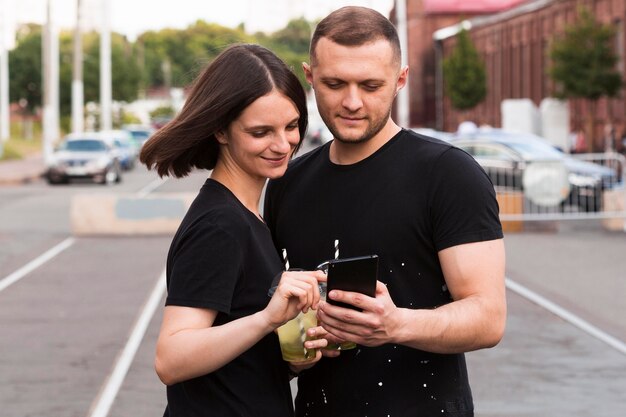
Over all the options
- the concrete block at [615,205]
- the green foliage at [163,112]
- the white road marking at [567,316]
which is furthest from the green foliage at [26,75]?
the white road marking at [567,316]

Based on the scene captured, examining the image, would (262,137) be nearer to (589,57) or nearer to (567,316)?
Result: (567,316)

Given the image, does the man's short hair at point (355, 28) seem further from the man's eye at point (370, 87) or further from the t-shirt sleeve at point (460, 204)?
the t-shirt sleeve at point (460, 204)

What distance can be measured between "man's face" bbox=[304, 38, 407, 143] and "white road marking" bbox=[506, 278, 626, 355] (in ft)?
24.4

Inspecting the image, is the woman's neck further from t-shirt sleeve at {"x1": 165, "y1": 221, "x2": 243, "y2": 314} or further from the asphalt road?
the asphalt road

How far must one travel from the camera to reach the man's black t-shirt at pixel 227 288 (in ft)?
11.3

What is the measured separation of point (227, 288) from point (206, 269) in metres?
0.07

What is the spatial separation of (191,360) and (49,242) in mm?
18244

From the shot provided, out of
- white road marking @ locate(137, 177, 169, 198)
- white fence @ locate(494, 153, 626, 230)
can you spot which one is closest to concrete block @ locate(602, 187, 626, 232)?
white fence @ locate(494, 153, 626, 230)

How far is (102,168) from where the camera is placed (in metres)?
42.8

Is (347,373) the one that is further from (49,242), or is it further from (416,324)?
(49,242)

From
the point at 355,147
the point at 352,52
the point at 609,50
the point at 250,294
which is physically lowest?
the point at 250,294

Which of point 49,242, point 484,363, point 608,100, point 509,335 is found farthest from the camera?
point 608,100

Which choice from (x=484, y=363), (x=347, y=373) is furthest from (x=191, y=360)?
(x=484, y=363)

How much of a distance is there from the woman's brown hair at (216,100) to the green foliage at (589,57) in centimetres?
4363
